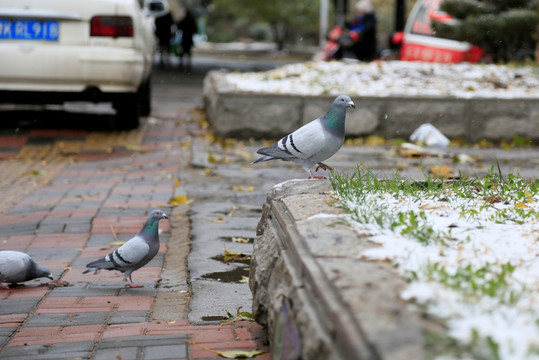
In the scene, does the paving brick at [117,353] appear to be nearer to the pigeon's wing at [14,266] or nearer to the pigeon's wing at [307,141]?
the pigeon's wing at [14,266]

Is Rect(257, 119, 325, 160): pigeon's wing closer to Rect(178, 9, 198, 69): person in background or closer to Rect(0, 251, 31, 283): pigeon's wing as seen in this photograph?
Result: Rect(0, 251, 31, 283): pigeon's wing

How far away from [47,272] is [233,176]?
297cm

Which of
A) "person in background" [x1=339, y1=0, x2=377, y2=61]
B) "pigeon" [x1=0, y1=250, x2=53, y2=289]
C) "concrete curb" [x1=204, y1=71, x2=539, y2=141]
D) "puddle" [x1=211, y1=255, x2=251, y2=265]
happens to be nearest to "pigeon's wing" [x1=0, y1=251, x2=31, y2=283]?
"pigeon" [x1=0, y1=250, x2=53, y2=289]

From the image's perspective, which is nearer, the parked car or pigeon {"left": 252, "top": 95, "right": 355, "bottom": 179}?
pigeon {"left": 252, "top": 95, "right": 355, "bottom": 179}

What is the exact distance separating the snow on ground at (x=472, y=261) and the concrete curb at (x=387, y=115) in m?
5.04

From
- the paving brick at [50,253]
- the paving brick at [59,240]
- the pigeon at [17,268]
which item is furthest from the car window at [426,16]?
the pigeon at [17,268]

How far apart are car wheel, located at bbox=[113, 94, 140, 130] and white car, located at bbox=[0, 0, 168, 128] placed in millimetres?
814

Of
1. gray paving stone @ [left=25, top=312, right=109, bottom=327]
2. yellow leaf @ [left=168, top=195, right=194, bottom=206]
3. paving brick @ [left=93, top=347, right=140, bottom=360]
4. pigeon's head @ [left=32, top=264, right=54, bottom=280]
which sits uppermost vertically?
paving brick @ [left=93, top=347, right=140, bottom=360]

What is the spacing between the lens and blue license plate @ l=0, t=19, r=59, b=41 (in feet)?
26.9

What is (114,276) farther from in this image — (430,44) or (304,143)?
(430,44)

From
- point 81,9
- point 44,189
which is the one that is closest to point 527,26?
point 81,9

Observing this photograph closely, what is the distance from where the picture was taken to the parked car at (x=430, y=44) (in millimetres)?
13500

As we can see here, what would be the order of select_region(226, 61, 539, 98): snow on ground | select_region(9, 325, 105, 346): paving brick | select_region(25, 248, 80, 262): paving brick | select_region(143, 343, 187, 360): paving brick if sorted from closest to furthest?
select_region(143, 343, 187, 360): paving brick, select_region(9, 325, 105, 346): paving brick, select_region(25, 248, 80, 262): paving brick, select_region(226, 61, 539, 98): snow on ground

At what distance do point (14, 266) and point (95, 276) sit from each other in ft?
1.81
